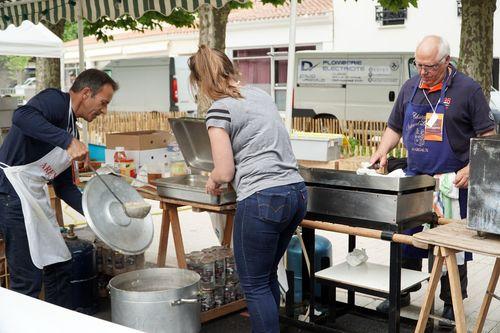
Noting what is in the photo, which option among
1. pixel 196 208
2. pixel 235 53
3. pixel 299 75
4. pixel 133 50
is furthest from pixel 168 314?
pixel 133 50

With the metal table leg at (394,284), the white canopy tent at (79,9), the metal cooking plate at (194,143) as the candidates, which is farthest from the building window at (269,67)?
the metal table leg at (394,284)

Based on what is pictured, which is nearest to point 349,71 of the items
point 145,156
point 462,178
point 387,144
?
point 145,156

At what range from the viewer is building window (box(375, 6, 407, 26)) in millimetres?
17547

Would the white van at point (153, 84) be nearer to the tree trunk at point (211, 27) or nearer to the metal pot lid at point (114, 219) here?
the tree trunk at point (211, 27)

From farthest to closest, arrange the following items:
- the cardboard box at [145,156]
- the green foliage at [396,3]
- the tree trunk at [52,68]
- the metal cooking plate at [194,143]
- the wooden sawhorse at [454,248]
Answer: the tree trunk at [52,68] → the green foliage at [396,3] → the cardboard box at [145,156] → the metal cooking plate at [194,143] → the wooden sawhorse at [454,248]

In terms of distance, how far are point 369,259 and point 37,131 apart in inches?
130

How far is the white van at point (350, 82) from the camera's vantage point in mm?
13219

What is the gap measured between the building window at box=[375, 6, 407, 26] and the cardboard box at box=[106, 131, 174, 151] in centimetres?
1391

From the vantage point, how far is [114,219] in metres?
3.41

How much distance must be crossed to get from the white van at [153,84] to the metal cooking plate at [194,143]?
506 inches

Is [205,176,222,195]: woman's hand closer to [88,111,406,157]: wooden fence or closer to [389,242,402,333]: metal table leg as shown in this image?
[389,242,402,333]: metal table leg

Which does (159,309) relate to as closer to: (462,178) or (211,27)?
(462,178)

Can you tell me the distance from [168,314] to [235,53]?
1965cm

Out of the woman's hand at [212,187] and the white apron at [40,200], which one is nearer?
the woman's hand at [212,187]
